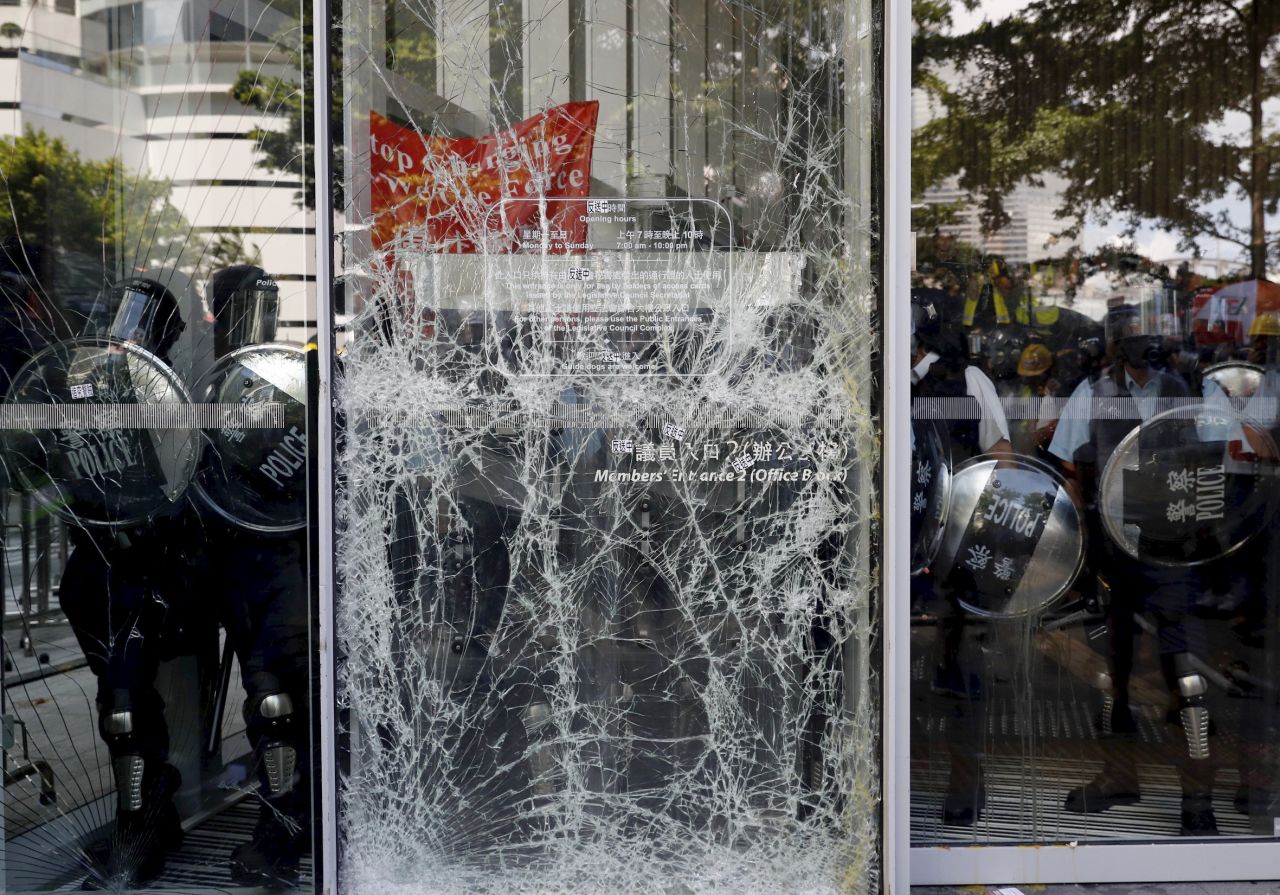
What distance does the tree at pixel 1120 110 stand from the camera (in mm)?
3121

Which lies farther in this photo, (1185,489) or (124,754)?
(1185,489)

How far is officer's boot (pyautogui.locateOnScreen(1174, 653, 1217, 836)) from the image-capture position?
3076 mm

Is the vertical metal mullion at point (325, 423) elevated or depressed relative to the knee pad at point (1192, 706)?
elevated

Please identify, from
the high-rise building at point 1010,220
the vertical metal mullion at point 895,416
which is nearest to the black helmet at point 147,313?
the vertical metal mullion at point 895,416

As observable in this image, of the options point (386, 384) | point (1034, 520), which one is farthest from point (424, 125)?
point (1034, 520)

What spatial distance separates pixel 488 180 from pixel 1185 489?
243 centimetres

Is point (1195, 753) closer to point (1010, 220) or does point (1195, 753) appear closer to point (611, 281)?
point (1010, 220)

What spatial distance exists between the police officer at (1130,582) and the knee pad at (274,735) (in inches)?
97.1

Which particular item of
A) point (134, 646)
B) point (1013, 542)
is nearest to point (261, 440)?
point (134, 646)

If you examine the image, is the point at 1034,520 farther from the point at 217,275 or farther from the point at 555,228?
the point at 217,275

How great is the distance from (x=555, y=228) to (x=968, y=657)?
1895 millimetres

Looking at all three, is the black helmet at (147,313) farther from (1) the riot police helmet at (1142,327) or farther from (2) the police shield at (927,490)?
(1) the riot police helmet at (1142,327)

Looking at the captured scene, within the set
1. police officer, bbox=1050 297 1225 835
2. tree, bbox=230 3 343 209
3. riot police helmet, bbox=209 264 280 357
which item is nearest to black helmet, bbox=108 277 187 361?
riot police helmet, bbox=209 264 280 357

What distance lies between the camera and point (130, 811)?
9.34 feet
